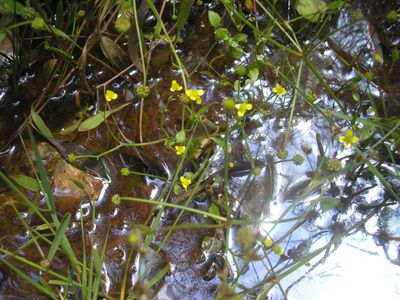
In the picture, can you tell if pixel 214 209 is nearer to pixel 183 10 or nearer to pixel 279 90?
pixel 279 90

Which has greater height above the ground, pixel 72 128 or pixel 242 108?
pixel 242 108

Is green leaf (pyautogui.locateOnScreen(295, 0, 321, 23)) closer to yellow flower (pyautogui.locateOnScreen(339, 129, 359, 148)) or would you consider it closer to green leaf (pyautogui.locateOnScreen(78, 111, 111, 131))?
yellow flower (pyautogui.locateOnScreen(339, 129, 359, 148))

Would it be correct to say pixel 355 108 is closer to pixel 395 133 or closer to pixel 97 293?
pixel 395 133

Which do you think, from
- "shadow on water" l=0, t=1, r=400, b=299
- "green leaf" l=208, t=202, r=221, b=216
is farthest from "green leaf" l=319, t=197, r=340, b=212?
"green leaf" l=208, t=202, r=221, b=216

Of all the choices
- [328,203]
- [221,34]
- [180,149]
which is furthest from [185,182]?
[221,34]

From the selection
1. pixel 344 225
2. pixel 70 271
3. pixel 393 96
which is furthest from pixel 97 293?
pixel 393 96

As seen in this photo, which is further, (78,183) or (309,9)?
(309,9)
